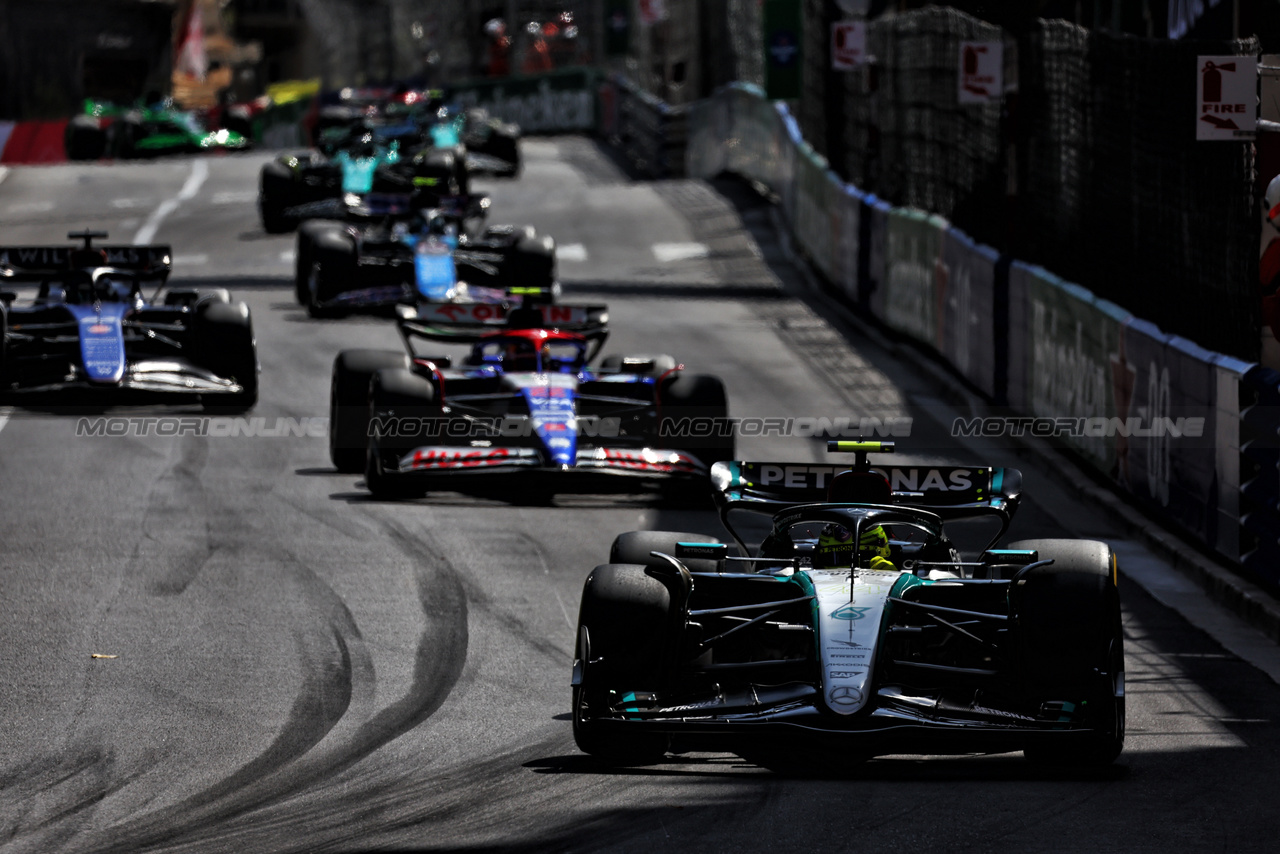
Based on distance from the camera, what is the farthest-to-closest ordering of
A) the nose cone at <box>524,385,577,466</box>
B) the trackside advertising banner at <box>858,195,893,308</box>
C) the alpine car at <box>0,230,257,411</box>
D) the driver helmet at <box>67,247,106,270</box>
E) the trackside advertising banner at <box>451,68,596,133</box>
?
the trackside advertising banner at <box>451,68,596,133</box>, the trackside advertising banner at <box>858,195,893,308</box>, the driver helmet at <box>67,247,106,270</box>, the alpine car at <box>0,230,257,411</box>, the nose cone at <box>524,385,577,466</box>

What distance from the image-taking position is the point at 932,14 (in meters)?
22.2

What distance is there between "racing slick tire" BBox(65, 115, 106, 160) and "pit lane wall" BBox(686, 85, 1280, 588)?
20931 millimetres

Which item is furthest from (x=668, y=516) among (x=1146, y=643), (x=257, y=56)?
(x=257, y=56)

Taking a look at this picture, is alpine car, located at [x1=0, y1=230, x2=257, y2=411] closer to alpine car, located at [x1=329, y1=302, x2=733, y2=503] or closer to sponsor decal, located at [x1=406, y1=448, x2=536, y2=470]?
alpine car, located at [x1=329, y1=302, x2=733, y2=503]

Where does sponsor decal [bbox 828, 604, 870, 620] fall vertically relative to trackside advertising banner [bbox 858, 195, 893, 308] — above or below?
above

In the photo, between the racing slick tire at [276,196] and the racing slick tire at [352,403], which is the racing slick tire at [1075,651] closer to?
the racing slick tire at [352,403]

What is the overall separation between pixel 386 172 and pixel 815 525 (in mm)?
19757

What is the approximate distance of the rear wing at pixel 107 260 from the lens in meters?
17.3

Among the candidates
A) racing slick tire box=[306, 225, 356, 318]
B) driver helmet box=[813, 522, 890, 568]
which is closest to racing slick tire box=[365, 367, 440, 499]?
driver helmet box=[813, 522, 890, 568]

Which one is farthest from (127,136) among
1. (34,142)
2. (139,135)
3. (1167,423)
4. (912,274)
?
(1167,423)

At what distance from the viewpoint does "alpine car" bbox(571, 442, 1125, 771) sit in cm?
751

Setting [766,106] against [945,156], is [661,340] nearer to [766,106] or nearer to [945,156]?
[945,156]

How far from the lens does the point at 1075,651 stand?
25.0ft

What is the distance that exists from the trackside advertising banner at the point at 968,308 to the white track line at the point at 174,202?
47.0 feet
